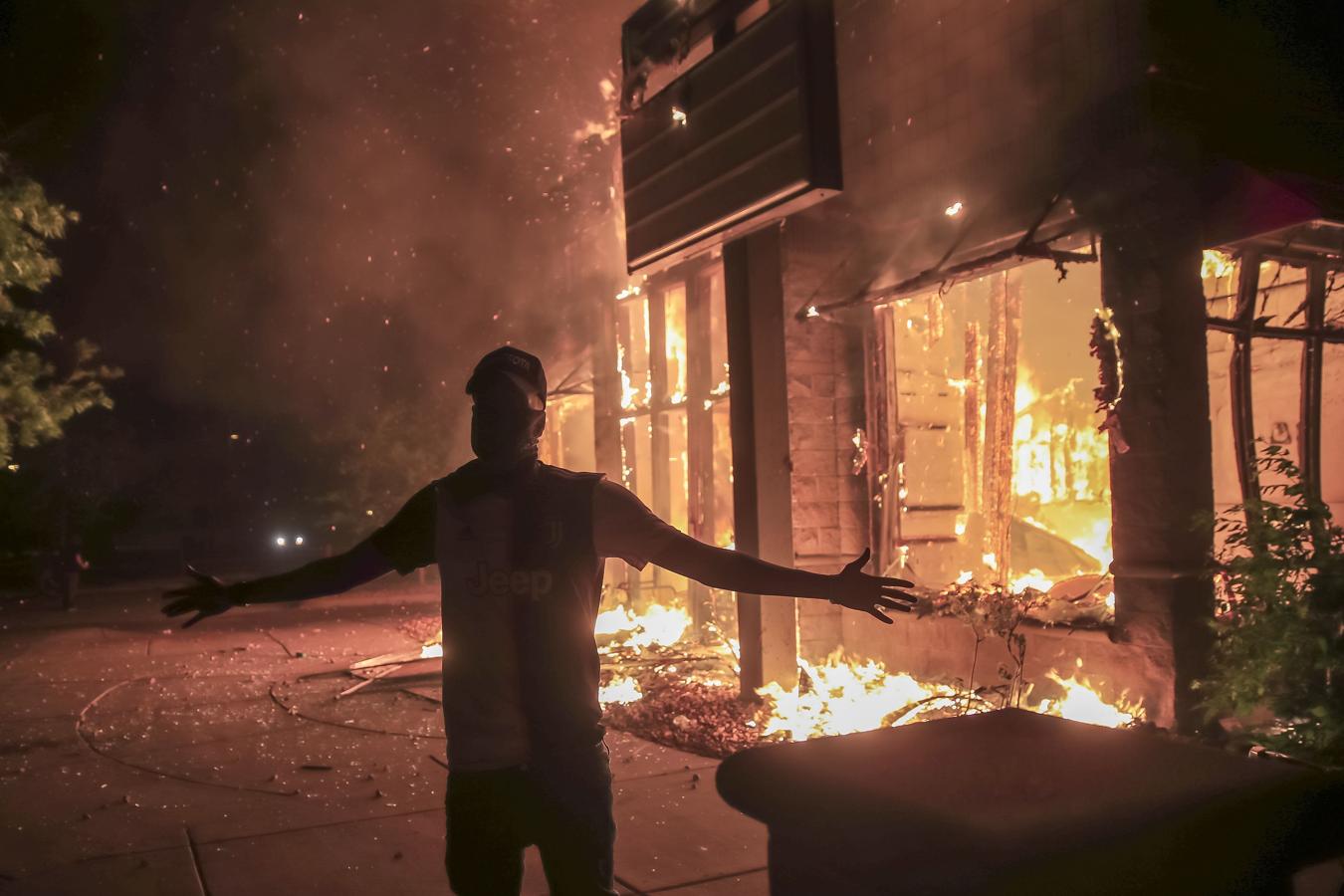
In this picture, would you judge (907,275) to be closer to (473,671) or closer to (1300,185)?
(1300,185)

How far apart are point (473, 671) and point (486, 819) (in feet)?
1.28

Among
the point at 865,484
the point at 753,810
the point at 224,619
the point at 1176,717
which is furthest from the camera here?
the point at 224,619

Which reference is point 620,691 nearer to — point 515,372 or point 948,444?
point 948,444

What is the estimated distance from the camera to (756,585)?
2725 mm

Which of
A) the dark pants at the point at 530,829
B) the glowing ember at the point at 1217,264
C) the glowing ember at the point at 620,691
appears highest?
the glowing ember at the point at 1217,264

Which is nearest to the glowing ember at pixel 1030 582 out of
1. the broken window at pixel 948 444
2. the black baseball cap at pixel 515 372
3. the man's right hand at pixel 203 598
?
the broken window at pixel 948 444

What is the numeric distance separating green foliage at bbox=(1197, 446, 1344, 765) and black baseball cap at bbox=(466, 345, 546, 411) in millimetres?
4313

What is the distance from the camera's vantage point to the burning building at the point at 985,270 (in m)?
6.59

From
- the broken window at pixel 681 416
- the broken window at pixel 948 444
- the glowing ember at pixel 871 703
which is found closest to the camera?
the glowing ember at pixel 871 703

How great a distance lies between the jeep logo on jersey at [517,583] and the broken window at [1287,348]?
19.2 feet

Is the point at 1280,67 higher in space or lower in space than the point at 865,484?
higher

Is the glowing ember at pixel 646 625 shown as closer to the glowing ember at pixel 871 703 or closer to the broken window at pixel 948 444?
the glowing ember at pixel 871 703

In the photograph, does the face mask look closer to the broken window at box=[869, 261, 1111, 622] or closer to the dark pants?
the dark pants

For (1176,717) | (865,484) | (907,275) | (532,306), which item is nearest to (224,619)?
(532,306)
